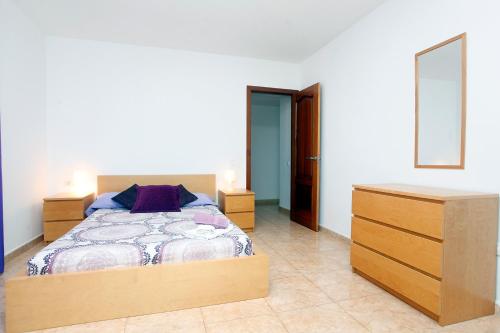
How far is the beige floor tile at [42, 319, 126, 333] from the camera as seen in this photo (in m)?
1.69

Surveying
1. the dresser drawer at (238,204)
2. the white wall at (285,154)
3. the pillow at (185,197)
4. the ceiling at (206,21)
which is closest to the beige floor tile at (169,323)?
the pillow at (185,197)

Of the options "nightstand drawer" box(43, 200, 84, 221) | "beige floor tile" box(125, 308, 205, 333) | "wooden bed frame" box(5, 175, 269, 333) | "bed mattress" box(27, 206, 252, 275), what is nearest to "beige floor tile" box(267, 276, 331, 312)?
"wooden bed frame" box(5, 175, 269, 333)

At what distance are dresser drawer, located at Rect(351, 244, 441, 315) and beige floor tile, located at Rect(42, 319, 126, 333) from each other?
1897 millimetres

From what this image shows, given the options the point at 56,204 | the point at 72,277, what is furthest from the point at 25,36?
the point at 72,277

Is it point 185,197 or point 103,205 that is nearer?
point 103,205

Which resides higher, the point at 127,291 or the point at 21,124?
the point at 21,124

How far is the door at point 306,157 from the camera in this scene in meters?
3.93

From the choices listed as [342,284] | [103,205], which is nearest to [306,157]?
[342,284]

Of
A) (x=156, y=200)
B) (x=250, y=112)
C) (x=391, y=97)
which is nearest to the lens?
(x=391, y=97)

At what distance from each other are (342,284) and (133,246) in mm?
1692

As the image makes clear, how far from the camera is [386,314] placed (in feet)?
6.22

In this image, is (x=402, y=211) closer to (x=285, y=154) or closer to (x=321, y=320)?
(x=321, y=320)

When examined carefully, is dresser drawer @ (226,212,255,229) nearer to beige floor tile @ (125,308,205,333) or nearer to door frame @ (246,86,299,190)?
door frame @ (246,86,299,190)

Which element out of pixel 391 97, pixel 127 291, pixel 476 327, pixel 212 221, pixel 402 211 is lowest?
pixel 476 327
